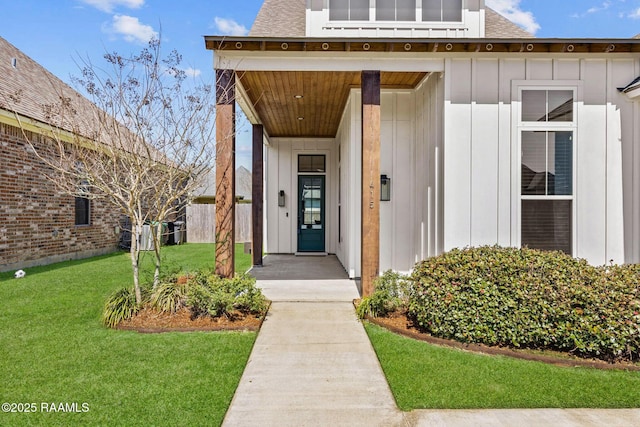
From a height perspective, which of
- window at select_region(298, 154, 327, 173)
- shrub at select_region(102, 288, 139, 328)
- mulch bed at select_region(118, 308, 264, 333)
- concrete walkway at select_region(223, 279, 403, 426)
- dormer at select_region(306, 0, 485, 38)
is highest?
dormer at select_region(306, 0, 485, 38)

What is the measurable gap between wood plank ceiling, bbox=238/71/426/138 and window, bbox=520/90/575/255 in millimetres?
1916

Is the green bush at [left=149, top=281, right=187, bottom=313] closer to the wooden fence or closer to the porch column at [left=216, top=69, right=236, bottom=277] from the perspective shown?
the porch column at [left=216, top=69, right=236, bottom=277]

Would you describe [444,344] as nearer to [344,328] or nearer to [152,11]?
[344,328]

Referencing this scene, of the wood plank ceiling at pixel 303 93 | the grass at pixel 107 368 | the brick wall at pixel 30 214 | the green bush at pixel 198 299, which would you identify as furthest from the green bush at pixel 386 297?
the brick wall at pixel 30 214

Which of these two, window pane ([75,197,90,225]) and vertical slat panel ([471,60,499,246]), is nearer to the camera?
vertical slat panel ([471,60,499,246])

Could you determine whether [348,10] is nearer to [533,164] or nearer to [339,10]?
[339,10]

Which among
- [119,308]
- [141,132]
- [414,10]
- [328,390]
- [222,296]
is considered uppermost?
[414,10]

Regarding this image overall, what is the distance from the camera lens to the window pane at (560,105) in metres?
5.59

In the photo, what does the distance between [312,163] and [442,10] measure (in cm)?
598

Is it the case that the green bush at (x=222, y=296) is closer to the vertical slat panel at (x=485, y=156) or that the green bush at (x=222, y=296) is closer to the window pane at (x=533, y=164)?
the vertical slat panel at (x=485, y=156)

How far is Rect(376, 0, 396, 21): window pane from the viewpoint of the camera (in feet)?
20.4

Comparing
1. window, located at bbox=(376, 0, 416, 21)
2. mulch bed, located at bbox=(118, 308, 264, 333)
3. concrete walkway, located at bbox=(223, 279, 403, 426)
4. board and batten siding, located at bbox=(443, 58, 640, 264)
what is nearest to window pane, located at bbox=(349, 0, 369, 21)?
window, located at bbox=(376, 0, 416, 21)

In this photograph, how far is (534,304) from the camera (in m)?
3.74

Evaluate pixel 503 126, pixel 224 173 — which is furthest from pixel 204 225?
pixel 503 126
